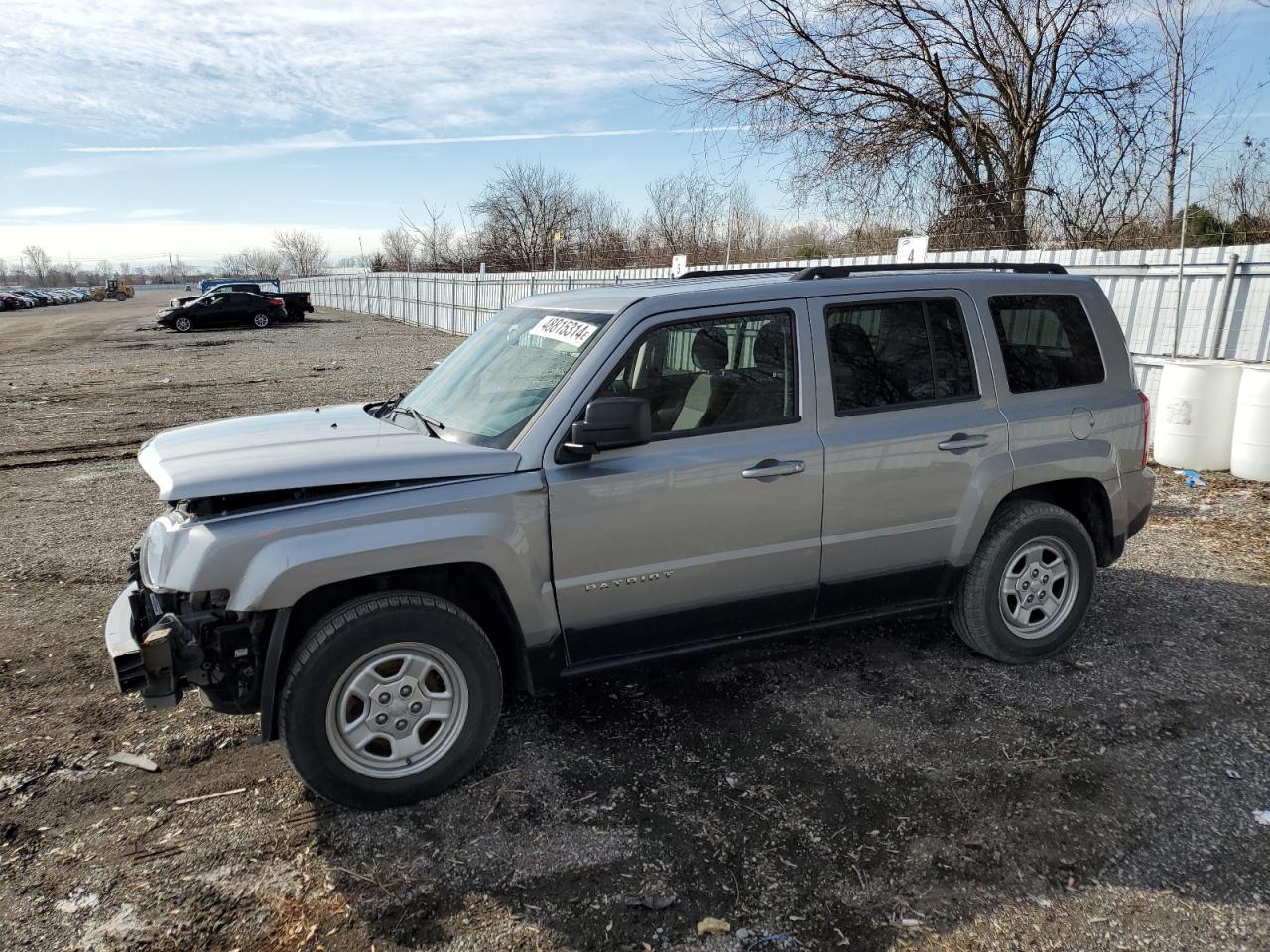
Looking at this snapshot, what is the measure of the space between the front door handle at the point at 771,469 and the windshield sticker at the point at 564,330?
893 mm

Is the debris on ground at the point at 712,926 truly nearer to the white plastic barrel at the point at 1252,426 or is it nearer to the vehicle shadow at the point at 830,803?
the vehicle shadow at the point at 830,803

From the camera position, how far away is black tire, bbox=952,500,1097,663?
434cm

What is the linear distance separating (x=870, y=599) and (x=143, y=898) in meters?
3.12

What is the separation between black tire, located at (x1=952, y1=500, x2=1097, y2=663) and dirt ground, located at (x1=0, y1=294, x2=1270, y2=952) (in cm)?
16

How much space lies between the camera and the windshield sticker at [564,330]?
378cm

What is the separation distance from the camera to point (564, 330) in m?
3.95

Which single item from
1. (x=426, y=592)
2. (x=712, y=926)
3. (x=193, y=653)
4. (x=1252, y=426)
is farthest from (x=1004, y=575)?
(x=1252, y=426)

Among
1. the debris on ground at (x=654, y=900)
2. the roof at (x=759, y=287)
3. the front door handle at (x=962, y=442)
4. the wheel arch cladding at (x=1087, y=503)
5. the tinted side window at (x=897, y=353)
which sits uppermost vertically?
the roof at (x=759, y=287)

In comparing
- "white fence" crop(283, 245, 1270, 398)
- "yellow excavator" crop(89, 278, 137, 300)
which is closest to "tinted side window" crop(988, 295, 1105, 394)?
"white fence" crop(283, 245, 1270, 398)

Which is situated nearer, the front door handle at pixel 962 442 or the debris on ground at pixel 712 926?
the debris on ground at pixel 712 926

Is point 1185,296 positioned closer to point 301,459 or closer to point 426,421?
point 426,421

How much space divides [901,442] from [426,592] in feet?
7.16

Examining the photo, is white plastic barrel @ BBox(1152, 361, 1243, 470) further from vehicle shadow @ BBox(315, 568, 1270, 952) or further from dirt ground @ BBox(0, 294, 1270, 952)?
vehicle shadow @ BBox(315, 568, 1270, 952)

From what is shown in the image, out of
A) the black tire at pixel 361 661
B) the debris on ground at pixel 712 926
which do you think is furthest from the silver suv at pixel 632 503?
the debris on ground at pixel 712 926
